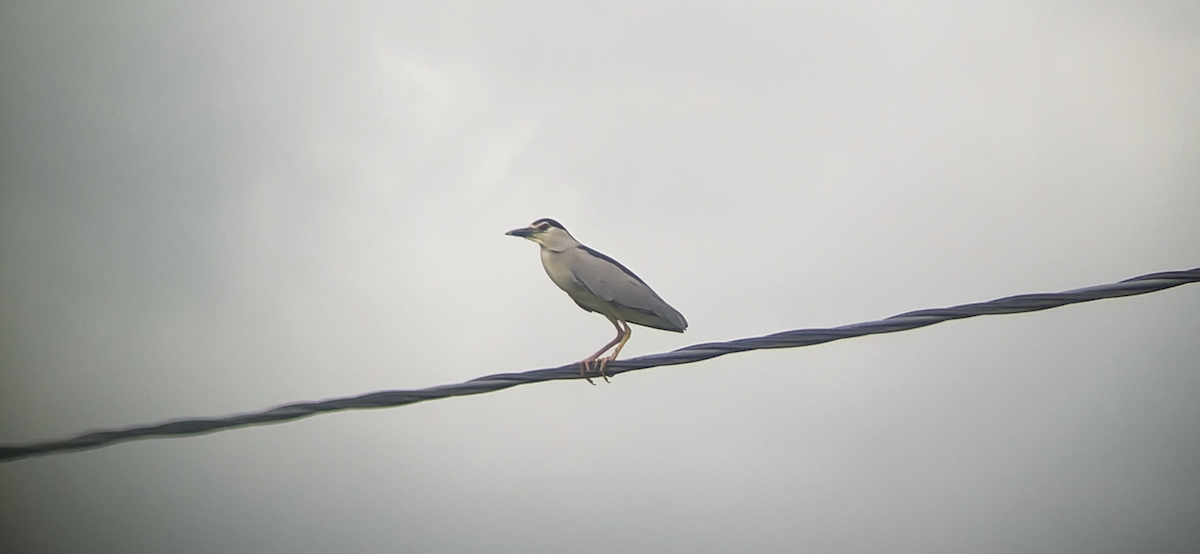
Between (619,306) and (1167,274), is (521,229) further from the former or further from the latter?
(1167,274)

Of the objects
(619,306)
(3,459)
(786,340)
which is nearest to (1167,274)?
(786,340)

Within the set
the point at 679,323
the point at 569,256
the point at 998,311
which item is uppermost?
the point at 569,256

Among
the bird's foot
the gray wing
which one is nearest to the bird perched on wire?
the gray wing

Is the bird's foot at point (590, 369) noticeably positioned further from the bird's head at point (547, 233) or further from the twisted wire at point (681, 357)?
the bird's head at point (547, 233)

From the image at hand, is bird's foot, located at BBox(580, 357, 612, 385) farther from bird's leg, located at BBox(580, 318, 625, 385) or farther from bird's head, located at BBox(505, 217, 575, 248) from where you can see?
bird's head, located at BBox(505, 217, 575, 248)

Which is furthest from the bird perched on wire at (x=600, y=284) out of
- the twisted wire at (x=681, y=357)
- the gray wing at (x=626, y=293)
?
the twisted wire at (x=681, y=357)

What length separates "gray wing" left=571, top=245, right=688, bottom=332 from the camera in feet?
22.0

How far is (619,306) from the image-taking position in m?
6.84

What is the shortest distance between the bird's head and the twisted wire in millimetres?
2888

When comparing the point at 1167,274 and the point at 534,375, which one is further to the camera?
the point at 534,375

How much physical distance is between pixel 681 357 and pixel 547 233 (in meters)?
3.03

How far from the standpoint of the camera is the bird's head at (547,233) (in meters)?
7.26

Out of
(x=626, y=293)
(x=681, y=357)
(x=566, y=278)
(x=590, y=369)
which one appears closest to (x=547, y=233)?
(x=566, y=278)

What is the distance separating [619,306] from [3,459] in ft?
11.9
